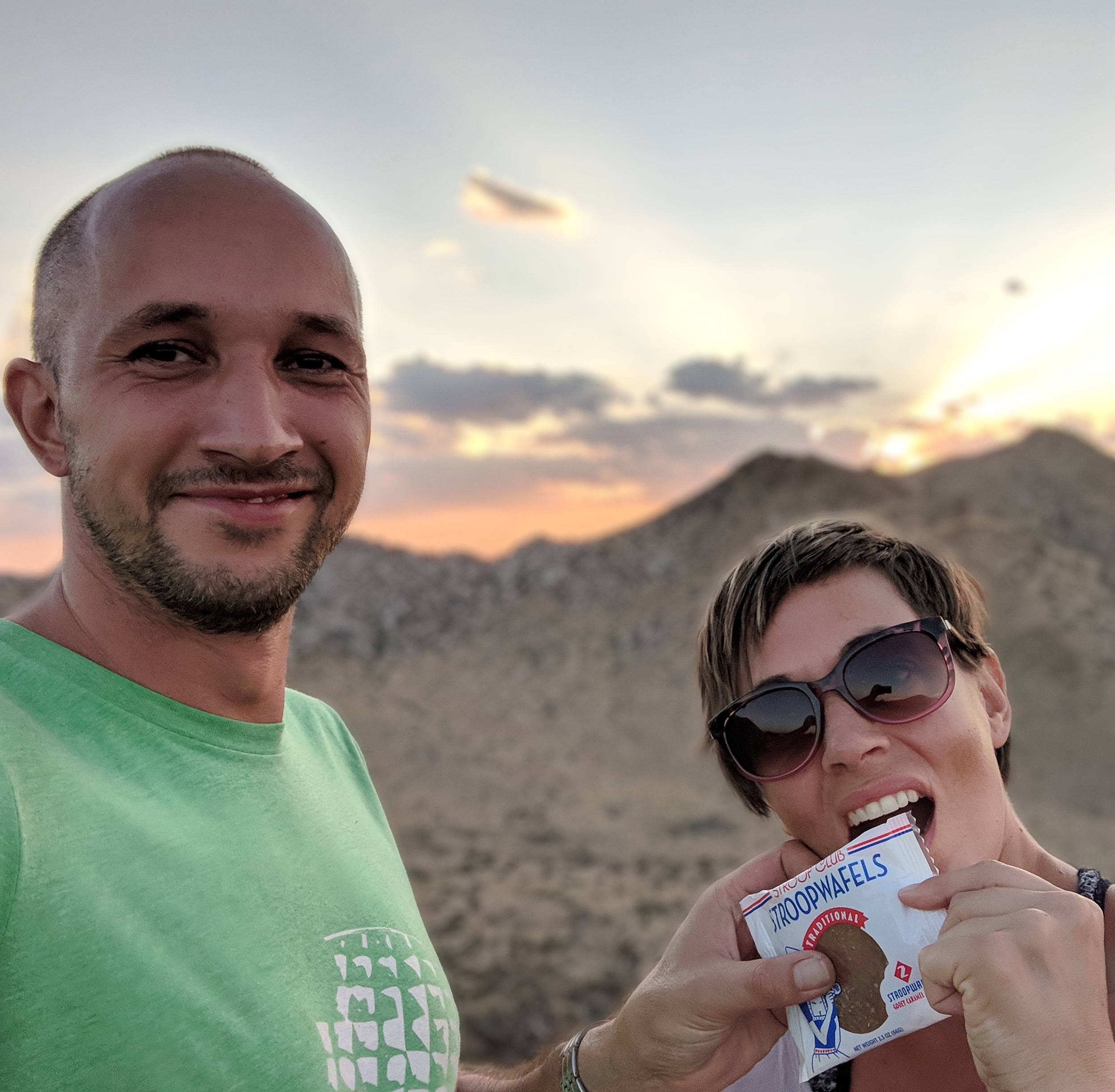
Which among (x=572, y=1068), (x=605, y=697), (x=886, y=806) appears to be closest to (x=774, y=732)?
(x=886, y=806)

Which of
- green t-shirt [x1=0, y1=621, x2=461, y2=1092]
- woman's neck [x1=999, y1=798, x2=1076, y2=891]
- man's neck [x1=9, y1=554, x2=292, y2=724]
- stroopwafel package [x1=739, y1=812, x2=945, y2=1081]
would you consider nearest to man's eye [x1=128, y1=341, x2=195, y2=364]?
man's neck [x1=9, y1=554, x2=292, y2=724]

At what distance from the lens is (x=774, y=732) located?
7.41 ft

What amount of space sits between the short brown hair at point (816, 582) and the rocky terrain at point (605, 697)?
2.46 feet

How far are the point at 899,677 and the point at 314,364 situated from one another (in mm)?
1636

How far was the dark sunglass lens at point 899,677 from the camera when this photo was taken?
2143 millimetres

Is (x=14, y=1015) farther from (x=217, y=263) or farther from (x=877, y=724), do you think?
(x=877, y=724)

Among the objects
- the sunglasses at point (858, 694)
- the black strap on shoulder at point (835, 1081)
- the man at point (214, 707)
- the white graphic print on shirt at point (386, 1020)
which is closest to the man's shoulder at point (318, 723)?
the man at point (214, 707)

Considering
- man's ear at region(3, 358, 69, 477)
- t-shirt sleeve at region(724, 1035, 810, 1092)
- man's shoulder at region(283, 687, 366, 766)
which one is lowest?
t-shirt sleeve at region(724, 1035, 810, 1092)

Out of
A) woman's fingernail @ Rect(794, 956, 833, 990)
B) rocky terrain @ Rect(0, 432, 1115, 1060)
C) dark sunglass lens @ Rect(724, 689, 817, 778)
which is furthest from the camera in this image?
rocky terrain @ Rect(0, 432, 1115, 1060)

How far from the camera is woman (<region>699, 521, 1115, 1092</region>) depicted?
2.08 metres

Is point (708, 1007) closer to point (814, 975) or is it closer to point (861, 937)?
point (814, 975)

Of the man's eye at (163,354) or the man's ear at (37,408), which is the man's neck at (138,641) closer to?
the man's ear at (37,408)

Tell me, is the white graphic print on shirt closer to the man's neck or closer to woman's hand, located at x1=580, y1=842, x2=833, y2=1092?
woman's hand, located at x1=580, y1=842, x2=833, y2=1092

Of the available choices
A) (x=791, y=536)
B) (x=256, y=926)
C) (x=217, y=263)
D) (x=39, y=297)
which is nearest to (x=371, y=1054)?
(x=256, y=926)
